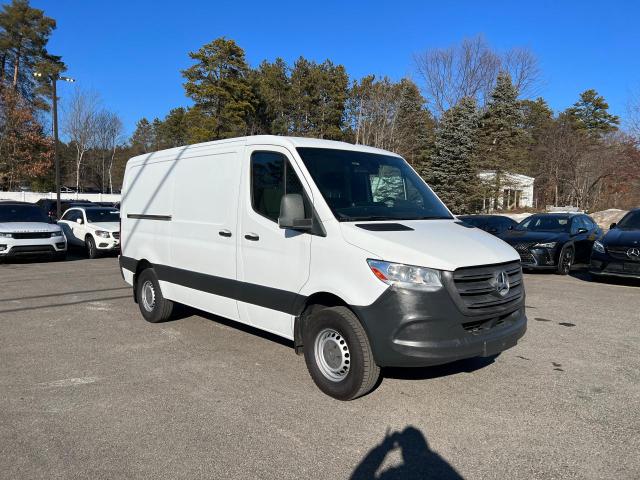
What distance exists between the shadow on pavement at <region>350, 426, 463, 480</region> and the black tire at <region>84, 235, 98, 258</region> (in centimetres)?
1380

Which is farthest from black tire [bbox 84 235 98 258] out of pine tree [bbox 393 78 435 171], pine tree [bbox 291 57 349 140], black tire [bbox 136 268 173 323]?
pine tree [bbox 291 57 349 140]

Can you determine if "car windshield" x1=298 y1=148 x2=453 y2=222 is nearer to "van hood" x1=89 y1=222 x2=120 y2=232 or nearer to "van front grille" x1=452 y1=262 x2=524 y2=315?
"van front grille" x1=452 y1=262 x2=524 y2=315

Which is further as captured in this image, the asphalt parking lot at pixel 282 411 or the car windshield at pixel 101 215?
the car windshield at pixel 101 215

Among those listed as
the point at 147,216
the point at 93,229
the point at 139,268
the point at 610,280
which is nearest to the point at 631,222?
the point at 610,280

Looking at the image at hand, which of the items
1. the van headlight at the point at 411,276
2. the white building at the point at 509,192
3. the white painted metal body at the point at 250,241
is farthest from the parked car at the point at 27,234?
the white building at the point at 509,192

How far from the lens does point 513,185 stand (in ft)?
147

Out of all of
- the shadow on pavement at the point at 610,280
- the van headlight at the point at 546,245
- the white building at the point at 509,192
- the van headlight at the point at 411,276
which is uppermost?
the white building at the point at 509,192

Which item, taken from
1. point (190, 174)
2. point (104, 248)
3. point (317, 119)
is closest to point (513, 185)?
point (317, 119)

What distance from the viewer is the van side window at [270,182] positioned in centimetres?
479

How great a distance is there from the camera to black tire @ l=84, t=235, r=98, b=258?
15289mm

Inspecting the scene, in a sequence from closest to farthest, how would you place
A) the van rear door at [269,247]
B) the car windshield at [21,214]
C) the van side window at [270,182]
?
1. the van rear door at [269,247]
2. the van side window at [270,182]
3. the car windshield at [21,214]

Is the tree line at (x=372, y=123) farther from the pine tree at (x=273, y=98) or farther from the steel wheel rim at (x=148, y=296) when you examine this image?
the steel wheel rim at (x=148, y=296)

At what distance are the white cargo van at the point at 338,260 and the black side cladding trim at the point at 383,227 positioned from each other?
12 millimetres

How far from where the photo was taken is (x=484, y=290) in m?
4.11
